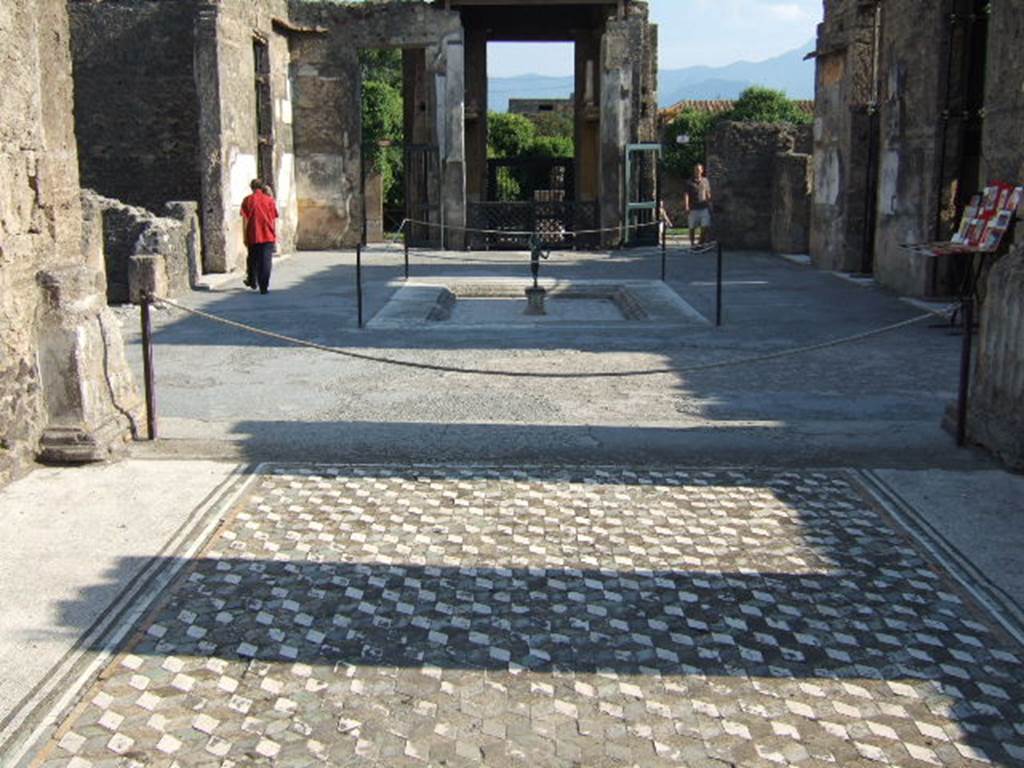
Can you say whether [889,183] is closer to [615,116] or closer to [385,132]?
[615,116]

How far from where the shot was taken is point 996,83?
820cm

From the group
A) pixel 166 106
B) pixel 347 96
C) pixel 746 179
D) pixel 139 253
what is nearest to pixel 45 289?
pixel 139 253

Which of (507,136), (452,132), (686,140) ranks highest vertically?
(507,136)

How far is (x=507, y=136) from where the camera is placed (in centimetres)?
3991

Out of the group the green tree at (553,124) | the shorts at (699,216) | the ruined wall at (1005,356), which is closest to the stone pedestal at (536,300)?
the ruined wall at (1005,356)

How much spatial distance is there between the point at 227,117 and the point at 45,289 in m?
11.0

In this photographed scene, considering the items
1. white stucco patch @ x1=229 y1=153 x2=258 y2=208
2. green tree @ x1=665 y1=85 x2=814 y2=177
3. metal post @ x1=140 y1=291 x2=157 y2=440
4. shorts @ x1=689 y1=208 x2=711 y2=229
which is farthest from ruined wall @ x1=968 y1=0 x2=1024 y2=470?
green tree @ x1=665 y1=85 x2=814 y2=177

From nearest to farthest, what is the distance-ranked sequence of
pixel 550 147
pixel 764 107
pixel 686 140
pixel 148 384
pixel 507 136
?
pixel 148 384 → pixel 686 140 → pixel 550 147 → pixel 507 136 → pixel 764 107

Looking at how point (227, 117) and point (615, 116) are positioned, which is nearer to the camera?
point (227, 117)

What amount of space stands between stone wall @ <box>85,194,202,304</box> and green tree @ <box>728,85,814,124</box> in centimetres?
3039

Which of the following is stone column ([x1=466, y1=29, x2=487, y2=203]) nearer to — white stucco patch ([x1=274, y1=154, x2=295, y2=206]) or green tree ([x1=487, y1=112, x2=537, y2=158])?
white stucco patch ([x1=274, y1=154, x2=295, y2=206])

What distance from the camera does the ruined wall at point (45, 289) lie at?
20.3ft

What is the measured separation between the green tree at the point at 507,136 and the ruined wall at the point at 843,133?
73.0 feet

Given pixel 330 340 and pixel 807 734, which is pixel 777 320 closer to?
pixel 330 340
